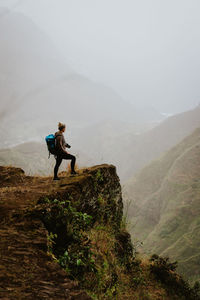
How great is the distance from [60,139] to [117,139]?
101431 millimetres

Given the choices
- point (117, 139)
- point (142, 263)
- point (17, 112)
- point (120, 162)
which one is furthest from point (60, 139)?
point (17, 112)

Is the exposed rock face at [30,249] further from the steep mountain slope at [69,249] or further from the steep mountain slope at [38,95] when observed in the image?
the steep mountain slope at [38,95]

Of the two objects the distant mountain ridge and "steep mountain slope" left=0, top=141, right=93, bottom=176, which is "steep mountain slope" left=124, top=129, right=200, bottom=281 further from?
the distant mountain ridge

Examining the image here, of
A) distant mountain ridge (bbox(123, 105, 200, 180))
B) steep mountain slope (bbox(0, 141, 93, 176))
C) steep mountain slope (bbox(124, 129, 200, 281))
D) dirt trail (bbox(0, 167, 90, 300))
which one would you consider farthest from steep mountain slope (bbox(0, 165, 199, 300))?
distant mountain ridge (bbox(123, 105, 200, 180))

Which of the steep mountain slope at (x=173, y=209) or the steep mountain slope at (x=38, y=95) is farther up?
the steep mountain slope at (x=38, y=95)

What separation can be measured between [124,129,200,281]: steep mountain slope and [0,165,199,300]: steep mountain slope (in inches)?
262

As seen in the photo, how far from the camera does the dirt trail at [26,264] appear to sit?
199 cm

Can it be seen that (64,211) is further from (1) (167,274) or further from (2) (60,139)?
(1) (167,274)

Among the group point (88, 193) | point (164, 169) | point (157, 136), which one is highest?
point (157, 136)

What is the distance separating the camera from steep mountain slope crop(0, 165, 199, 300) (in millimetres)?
2172

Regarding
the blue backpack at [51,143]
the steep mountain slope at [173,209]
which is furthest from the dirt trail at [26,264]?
the steep mountain slope at [173,209]

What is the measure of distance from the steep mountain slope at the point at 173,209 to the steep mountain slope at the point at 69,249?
6.65m

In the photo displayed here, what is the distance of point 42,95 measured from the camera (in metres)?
158

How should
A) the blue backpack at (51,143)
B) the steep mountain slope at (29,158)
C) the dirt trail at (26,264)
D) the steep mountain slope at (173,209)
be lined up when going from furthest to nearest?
the steep mountain slope at (29,158)
the steep mountain slope at (173,209)
the blue backpack at (51,143)
the dirt trail at (26,264)
